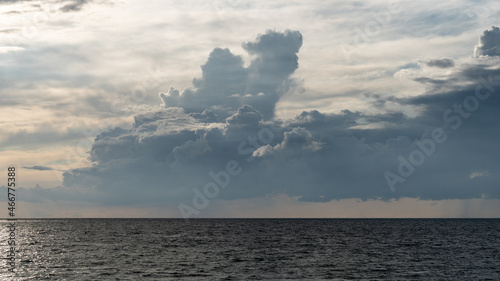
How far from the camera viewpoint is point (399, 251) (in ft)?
323

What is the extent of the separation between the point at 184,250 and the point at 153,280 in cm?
3874

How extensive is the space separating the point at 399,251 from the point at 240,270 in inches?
1683

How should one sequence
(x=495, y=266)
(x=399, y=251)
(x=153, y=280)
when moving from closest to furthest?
(x=153, y=280) → (x=495, y=266) → (x=399, y=251)

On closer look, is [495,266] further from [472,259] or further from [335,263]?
[335,263]

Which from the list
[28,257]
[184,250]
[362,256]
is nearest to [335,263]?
[362,256]

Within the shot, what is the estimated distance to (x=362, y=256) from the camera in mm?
88188

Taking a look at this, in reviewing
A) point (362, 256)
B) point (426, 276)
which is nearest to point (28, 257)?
point (362, 256)

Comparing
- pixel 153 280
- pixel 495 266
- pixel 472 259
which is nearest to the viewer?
pixel 153 280

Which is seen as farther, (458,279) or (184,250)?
(184,250)

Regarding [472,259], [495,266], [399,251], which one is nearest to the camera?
[495,266]

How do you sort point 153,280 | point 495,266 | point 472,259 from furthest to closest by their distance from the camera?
point 472,259
point 495,266
point 153,280

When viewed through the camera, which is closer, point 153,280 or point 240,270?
point 153,280

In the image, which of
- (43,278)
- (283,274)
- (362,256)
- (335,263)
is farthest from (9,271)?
(362,256)

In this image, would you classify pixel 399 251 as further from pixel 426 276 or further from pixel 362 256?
pixel 426 276
